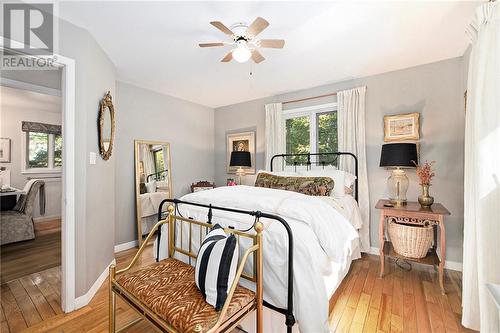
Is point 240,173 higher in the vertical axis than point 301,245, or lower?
higher

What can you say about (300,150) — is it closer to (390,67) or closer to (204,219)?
(390,67)

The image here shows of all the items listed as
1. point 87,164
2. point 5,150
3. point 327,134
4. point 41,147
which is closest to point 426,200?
point 327,134

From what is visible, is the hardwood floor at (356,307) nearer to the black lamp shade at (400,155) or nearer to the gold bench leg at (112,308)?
the gold bench leg at (112,308)

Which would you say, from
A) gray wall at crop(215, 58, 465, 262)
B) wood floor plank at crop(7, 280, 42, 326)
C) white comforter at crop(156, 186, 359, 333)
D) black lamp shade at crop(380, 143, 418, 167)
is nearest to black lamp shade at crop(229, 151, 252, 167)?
gray wall at crop(215, 58, 465, 262)

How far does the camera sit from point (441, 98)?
2691mm

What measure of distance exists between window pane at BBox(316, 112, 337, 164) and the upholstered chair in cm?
494

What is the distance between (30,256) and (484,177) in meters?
5.01

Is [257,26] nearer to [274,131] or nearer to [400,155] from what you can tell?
[400,155]

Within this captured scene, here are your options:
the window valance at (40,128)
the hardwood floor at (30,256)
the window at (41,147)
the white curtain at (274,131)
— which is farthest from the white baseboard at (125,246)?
the window valance at (40,128)

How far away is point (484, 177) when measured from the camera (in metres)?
1.46

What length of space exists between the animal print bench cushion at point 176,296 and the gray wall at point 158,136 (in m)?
2.20

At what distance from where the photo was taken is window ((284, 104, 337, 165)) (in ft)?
11.4

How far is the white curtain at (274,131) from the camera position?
3.85 metres

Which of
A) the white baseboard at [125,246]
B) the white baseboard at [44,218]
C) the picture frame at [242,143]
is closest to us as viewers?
the white baseboard at [125,246]
